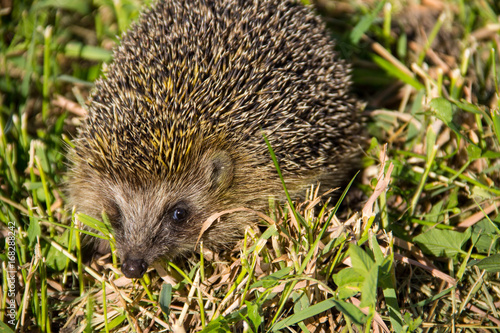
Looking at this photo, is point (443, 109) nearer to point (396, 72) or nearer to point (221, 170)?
point (396, 72)

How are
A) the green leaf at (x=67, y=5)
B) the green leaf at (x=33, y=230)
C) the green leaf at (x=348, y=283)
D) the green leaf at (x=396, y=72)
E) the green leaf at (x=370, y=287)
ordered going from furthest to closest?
the green leaf at (x=67, y=5) → the green leaf at (x=396, y=72) → the green leaf at (x=33, y=230) → the green leaf at (x=348, y=283) → the green leaf at (x=370, y=287)

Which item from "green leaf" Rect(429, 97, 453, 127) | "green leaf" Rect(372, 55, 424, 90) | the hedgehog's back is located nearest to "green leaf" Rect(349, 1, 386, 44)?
"green leaf" Rect(372, 55, 424, 90)

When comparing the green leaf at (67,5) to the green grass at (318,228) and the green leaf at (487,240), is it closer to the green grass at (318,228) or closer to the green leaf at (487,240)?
the green grass at (318,228)

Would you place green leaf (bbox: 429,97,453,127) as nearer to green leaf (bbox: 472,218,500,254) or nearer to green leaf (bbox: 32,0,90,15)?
green leaf (bbox: 472,218,500,254)

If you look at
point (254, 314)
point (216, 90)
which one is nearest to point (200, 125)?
point (216, 90)

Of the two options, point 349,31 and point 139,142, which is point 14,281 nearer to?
point 139,142

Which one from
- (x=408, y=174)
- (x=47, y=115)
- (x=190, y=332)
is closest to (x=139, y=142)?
(x=190, y=332)

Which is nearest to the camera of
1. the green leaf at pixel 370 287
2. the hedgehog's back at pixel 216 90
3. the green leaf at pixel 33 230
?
the green leaf at pixel 370 287

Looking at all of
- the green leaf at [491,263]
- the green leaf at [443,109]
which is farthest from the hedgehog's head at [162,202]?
the green leaf at [491,263]
